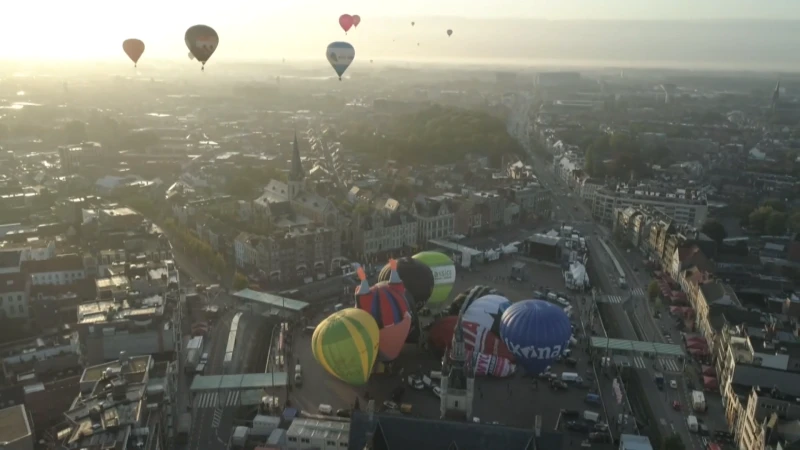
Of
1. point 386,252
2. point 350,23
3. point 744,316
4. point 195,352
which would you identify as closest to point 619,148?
point 350,23

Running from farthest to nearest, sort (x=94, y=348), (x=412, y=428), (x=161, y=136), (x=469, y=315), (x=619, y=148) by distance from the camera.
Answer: (x=161, y=136) → (x=619, y=148) → (x=469, y=315) → (x=94, y=348) → (x=412, y=428)

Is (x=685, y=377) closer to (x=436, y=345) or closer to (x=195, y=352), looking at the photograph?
(x=436, y=345)

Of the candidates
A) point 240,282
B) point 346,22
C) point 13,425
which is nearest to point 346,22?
point 346,22

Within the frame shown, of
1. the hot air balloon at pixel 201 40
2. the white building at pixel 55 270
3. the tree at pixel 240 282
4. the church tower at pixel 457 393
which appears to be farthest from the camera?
the hot air balloon at pixel 201 40

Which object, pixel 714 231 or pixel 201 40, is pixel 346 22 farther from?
pixel 714 231

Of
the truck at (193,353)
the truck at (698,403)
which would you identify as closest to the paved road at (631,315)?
the truck at (698,403)

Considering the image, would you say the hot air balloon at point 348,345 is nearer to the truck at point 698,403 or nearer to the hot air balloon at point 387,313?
the hot air balloon at point 387,313
